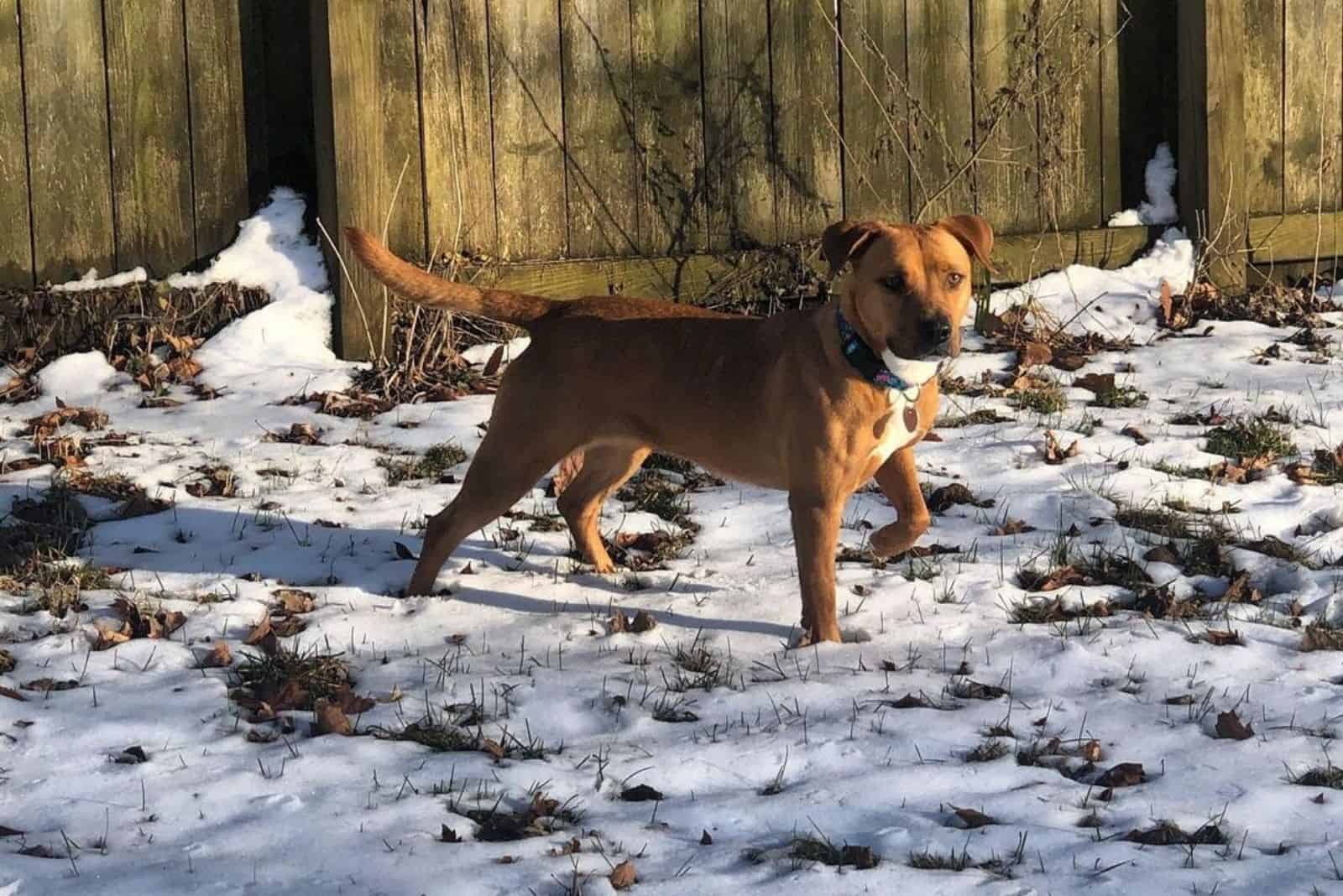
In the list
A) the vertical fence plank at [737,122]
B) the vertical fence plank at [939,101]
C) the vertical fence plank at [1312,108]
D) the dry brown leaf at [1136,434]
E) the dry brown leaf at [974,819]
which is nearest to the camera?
the dry brown leaf at [974,819]

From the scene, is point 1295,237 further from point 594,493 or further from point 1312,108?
point 594,493

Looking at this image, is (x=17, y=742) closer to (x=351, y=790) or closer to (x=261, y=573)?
(x=351, y=790)

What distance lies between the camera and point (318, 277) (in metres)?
7.38

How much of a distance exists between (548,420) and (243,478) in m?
1.67

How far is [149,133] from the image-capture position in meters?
7.15

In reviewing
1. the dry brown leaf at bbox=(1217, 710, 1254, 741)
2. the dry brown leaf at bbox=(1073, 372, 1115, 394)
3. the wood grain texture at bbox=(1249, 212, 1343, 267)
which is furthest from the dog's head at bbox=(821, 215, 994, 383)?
the wood grain texture at bbox=(1249, 212, 1343, 267)

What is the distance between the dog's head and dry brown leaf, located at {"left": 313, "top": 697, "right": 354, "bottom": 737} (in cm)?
182

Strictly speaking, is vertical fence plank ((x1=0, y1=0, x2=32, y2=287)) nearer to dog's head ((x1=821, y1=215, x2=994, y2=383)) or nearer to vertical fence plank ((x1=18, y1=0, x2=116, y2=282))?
vertical fence plank ((x1=18, y1=0, x2=116, y2=282))

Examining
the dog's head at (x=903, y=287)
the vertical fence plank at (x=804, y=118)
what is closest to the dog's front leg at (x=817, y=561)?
the dog's head at (x=903, y=287)

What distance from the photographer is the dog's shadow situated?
4.97 metres

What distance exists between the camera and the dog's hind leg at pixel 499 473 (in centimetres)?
497

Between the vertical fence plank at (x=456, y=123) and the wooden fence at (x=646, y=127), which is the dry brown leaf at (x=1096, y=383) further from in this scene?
the vertical fence plank at (x=456, y=123)

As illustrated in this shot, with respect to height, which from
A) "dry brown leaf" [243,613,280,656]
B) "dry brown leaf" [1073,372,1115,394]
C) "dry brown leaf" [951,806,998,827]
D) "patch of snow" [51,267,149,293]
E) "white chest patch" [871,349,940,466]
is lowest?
"dry brown leaf" [951,806,998,827]

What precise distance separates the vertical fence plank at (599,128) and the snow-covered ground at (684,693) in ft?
4.69
